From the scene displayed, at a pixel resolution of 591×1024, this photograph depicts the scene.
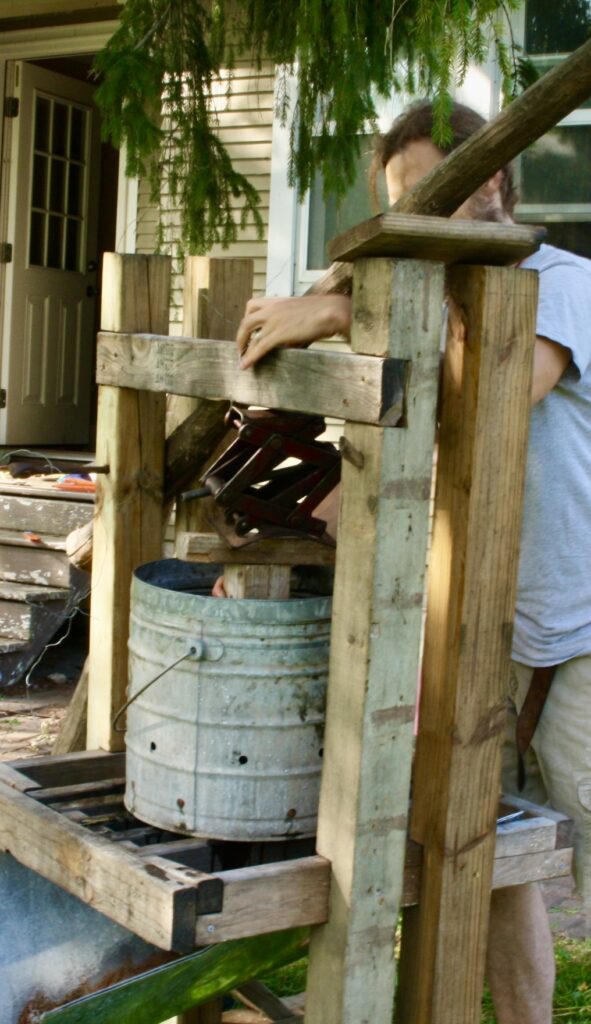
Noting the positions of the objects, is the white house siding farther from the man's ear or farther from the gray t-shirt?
the gray t-shirt

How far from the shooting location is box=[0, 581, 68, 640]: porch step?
6645mm

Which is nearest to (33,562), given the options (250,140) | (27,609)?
(27,609)

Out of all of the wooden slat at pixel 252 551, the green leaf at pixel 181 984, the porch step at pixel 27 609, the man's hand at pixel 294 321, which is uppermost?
the man's hand at pixel 294 321

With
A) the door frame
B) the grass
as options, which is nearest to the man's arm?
the grass

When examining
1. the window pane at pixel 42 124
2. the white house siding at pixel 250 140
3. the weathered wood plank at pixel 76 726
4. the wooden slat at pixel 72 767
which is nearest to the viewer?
the wooden slat at pixel 72 767

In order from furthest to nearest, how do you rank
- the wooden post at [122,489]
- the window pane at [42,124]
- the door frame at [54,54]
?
1. the window pane at [42,124]
2. the door frame at [54,54]
3. the wooden post at [122,489]

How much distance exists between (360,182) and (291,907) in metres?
5.76

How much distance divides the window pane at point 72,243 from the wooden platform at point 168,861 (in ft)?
26.9

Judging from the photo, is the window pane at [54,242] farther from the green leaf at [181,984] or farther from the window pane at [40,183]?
the green leaf at [181,984]

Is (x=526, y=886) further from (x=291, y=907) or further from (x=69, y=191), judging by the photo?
(x=69, y=191)

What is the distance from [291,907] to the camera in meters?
1.99

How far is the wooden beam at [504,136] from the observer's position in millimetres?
1924

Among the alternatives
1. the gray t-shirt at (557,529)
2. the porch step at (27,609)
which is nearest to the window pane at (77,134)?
the porch step at (27,609)

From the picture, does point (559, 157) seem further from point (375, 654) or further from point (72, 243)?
point (375, 654)
